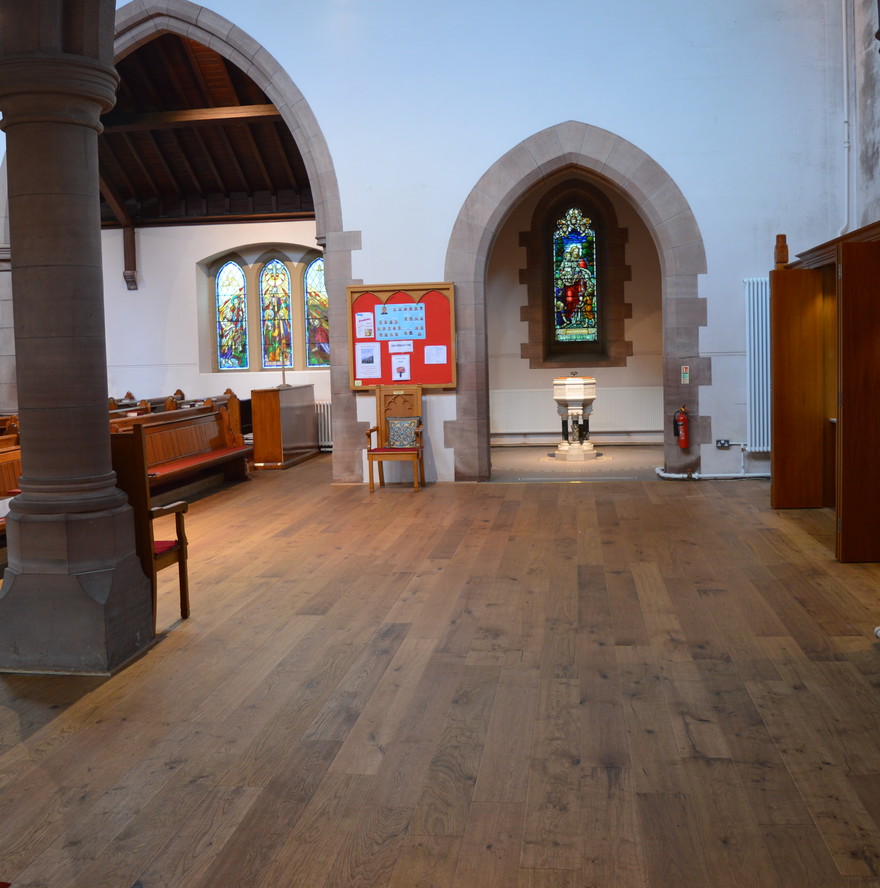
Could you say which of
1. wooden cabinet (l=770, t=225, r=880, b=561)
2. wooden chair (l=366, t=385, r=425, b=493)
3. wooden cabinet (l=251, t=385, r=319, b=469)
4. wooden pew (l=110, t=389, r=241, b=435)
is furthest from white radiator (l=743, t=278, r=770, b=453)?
wooden pew (l=110, t=389, r=241, b=435)

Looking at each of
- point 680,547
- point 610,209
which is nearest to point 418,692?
point 680,547

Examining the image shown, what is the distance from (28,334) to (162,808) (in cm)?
208

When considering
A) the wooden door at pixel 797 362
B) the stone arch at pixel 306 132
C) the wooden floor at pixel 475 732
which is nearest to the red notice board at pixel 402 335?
the stone arch at pixel 306 132

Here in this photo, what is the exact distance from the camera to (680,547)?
5.85 meters

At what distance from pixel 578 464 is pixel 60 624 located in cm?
668

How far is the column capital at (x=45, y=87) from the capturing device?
384 cm

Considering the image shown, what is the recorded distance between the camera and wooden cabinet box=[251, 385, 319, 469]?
33.0ft

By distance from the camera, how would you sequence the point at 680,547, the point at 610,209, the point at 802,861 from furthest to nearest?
the point at 610,209
the point at 680,547
the point at 802,861

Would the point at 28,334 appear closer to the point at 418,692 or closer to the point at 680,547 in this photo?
the point at 418,692

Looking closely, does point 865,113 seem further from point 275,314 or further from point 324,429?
point 275,314

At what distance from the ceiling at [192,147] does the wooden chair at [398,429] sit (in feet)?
Answer: 12.5

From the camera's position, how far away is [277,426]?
1016 cm

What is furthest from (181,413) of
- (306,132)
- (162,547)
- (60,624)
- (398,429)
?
(60,624)

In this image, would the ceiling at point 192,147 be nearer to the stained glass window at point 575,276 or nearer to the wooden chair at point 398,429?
the stained glass window at point 575,276
